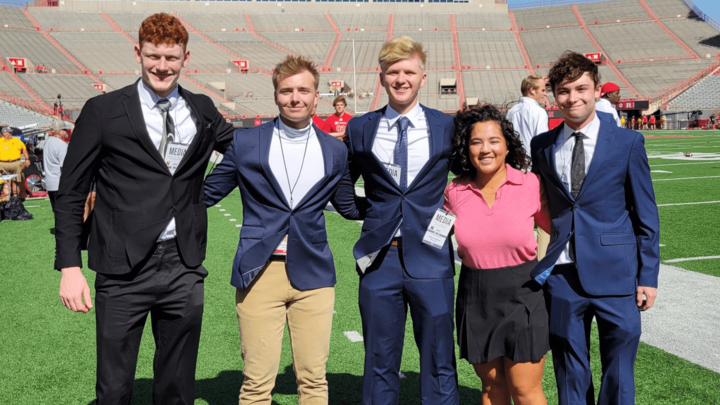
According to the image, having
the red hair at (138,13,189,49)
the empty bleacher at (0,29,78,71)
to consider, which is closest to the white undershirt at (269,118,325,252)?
the red hair at (138,13,189,49)

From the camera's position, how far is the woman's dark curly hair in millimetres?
2568

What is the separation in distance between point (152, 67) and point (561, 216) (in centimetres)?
177

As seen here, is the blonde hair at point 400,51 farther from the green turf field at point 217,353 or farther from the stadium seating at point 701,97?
the stadium seating at point 701,97

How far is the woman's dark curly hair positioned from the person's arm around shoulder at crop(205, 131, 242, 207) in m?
0.97

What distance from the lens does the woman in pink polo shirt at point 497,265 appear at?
→ 2.45 m

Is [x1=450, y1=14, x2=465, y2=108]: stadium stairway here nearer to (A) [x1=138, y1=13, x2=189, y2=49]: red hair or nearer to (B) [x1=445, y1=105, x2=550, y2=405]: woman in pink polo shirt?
(B) [x1=445, y1=105, x2=550, y2=405]: woman in pink polo shirt

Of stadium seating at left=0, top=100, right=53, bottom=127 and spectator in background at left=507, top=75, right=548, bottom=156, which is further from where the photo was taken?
stadium seating at left=0, top=100, right=53, bottom=127

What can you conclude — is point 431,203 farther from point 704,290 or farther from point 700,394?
point 704,290

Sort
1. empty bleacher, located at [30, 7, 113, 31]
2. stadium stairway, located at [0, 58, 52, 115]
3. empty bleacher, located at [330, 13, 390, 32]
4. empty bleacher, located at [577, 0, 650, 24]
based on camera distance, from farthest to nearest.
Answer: empty bleacher, located at [330, 13, 390, 32]
empty bleacher, located at [577, 0, 650, 24]
empty bleacher, located at [30, 7, 113, 31]
stadium stairway, located at [0, 58, 52, 115]

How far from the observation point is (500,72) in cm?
4669

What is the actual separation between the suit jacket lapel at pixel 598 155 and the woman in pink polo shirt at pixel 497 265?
0.23 metres

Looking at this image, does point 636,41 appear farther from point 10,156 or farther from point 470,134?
point 470,134

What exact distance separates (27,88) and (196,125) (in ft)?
131

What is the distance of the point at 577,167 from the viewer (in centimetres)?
246
